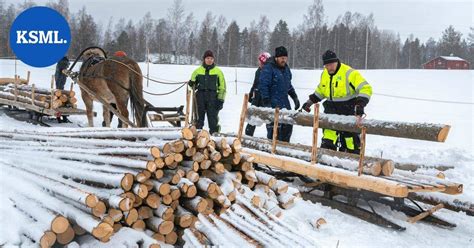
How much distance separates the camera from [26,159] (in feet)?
16.8

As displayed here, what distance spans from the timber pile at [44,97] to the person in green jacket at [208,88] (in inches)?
168

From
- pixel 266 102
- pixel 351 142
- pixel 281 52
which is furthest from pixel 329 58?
pixel 266 102

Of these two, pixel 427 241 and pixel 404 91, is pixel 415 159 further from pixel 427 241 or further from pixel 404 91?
pixel 404 91

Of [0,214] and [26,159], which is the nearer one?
[0,214]

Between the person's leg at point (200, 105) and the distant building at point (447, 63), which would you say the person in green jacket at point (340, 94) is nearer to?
the person's leg at point (200, 105)

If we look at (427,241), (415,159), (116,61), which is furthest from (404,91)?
(427,241)

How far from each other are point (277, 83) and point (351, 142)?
1.67 metres

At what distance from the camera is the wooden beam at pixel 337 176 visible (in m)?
4.86

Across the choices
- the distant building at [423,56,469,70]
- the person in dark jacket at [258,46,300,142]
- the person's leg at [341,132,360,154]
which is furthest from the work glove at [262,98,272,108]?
the distant building at [423,56,469,70]

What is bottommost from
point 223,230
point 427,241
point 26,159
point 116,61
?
point 427,241

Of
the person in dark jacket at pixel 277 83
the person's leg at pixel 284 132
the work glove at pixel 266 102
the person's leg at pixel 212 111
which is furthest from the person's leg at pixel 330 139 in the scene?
the person's leg at pixel 212 111

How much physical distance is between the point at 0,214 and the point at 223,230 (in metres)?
1.90

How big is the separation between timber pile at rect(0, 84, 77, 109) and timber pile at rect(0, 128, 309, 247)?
6592mm

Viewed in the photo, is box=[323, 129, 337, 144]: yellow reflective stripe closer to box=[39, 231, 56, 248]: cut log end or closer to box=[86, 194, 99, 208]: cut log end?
box=[86, 194, 99, 208]: cut log end
